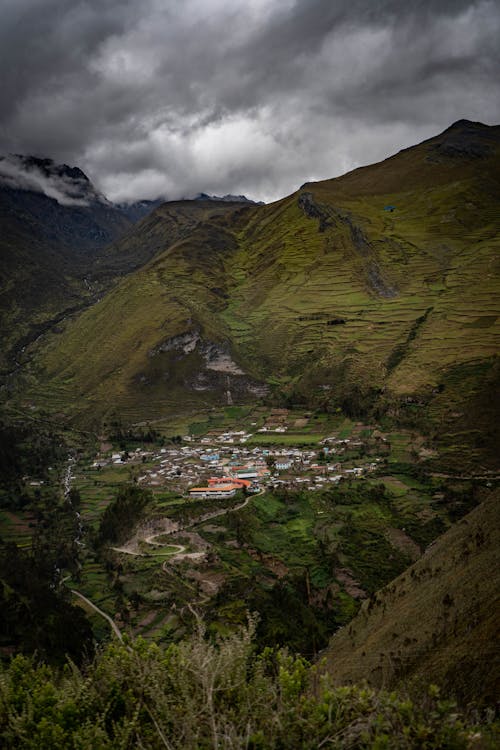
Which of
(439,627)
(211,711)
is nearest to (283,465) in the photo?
(439,627)

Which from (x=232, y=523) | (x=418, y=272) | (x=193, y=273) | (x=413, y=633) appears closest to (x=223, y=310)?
(x=193, y=273)

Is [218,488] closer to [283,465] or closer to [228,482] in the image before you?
[228,482]

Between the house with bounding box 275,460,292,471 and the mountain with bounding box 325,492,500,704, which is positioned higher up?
the mountain with bounding box 325,492,500,704

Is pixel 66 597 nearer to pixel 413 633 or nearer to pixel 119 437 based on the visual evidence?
pixel 413 633

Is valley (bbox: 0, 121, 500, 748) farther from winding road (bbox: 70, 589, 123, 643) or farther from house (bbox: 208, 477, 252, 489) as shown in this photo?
house (bbox: 208, 477, 252, 489)

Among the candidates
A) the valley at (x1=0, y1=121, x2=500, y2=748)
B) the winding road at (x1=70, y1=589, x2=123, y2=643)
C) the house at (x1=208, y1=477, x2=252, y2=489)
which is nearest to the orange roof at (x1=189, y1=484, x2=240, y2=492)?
the valley at (x1=0, y1=121, x2=500, y2=748)

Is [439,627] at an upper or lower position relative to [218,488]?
upper
